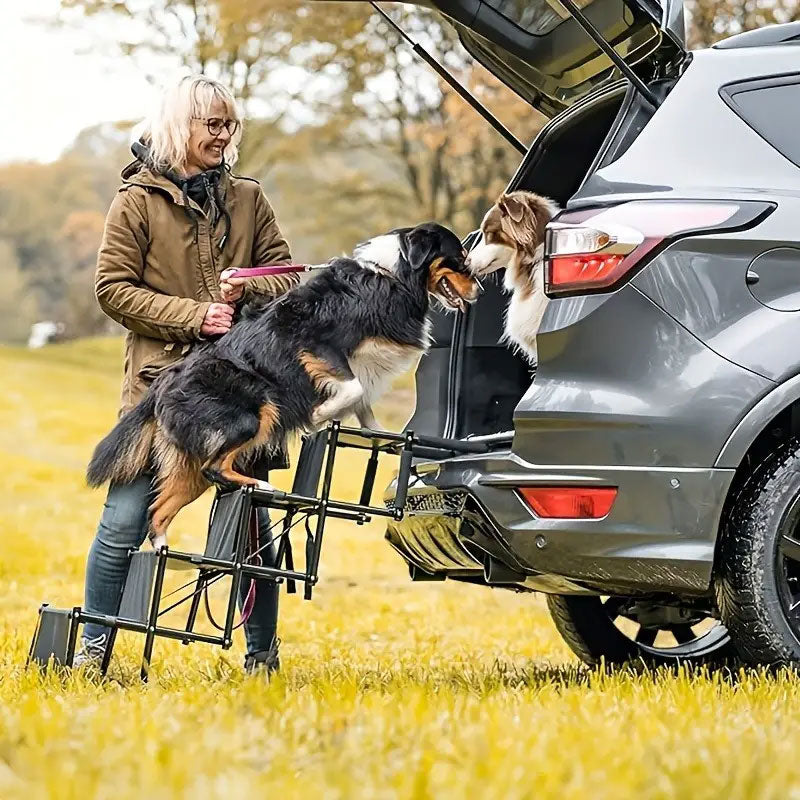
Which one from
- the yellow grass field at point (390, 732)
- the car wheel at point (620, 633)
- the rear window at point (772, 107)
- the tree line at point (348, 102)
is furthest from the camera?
the tree line at point (348, 102)

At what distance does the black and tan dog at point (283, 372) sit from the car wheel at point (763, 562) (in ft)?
4.61

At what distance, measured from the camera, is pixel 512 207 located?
4.65 metres

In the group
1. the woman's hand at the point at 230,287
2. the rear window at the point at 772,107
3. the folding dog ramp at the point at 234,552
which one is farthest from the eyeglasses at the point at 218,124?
the rear window at the point at 772,107

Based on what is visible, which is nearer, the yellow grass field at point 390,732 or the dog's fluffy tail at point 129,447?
the yellow grass field at point 390,732

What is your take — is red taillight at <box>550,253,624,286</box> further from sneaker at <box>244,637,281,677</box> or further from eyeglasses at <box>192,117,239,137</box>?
sneaker at <box>244,637,281,677</box>

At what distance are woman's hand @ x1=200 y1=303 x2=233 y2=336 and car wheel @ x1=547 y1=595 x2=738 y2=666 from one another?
1.66 m

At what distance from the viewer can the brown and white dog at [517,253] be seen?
15.0 feet

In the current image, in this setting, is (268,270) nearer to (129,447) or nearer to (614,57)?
(129,447)

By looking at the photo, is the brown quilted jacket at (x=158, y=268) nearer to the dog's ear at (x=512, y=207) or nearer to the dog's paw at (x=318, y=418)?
the dog's paw at (x=318, y=418)

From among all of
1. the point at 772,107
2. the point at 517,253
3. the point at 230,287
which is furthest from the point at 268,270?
the point at 772,107

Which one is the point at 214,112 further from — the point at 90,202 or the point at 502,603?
the point at 90,202

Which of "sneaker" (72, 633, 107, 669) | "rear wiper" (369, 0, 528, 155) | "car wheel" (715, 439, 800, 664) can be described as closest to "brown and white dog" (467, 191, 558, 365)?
"rear wiper" (369, 0, 528, 155)

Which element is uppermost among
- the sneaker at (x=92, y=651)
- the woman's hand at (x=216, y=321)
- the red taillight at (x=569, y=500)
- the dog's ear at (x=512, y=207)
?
the dog's ear at (x=512, y=207)

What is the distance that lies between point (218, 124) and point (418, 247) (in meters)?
0.88
